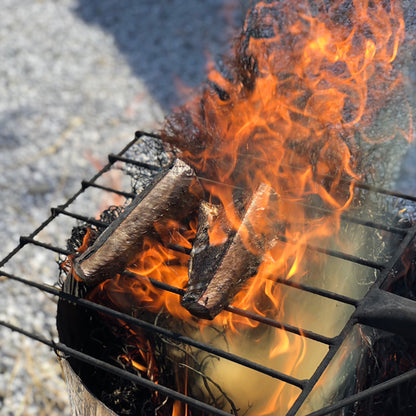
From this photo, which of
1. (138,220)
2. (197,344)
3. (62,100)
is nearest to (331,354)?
(197,344)

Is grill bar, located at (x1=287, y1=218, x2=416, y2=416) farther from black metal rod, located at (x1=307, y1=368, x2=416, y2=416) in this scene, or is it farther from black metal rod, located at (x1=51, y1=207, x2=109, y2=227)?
black metal rod, located at (x1=51, y1=207, x2=109, y2=227)

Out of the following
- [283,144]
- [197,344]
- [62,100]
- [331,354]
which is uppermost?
[62,100]

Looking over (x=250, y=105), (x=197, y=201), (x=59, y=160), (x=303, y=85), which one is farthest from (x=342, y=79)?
(x=59, y=160)

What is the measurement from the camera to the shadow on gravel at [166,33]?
13.9ft

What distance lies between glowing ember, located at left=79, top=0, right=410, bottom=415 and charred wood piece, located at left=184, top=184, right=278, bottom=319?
16 millimetres

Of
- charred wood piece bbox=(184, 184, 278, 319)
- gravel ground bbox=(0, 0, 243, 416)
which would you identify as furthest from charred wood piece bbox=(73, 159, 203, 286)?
gravel ground bbox=(0, 0, 243, 416)

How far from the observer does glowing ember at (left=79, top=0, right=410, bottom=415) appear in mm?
1622

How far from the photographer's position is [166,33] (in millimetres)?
4684

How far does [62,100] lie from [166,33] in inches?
46.7

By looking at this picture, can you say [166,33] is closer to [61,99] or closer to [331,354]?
[61,99]

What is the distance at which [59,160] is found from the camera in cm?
356

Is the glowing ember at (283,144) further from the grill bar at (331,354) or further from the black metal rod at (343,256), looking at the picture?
the grill bar at (331,354)

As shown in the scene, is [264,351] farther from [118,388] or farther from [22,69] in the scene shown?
[22,69]

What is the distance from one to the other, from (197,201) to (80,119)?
242 centimetres
